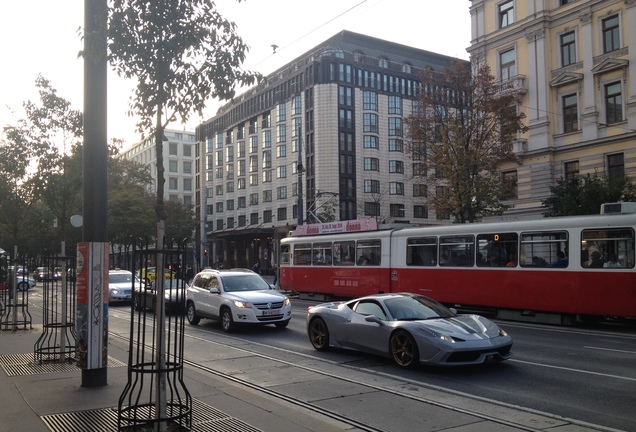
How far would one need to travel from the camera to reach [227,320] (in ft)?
52.8

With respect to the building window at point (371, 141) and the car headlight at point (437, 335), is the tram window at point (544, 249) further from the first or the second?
the building window at point (371, 141)

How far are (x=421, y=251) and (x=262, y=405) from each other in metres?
13.7

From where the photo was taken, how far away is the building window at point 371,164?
6662 cm

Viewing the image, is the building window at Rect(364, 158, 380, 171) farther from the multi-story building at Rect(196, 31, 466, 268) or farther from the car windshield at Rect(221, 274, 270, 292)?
the car windshield at Rect(221, 274, 270, 292)

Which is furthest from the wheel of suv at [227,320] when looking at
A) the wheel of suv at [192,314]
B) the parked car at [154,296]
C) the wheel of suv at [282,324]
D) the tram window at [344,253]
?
the tram window at [344,253]

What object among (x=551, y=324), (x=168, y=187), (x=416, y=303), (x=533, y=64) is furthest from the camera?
(x=168, y=187)

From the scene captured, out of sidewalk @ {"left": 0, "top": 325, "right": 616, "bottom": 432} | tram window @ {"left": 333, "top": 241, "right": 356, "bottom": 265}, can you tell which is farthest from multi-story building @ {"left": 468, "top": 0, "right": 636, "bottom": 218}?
sidewalk @ {"left": 0, "top": 325, "right": 616, "bottom": 432}

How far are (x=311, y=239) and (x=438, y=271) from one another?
7.88 metres

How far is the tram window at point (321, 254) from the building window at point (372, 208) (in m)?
39.1

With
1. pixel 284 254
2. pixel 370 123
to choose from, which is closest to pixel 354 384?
pixel 284 254

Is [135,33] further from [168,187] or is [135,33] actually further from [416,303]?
[168,187]

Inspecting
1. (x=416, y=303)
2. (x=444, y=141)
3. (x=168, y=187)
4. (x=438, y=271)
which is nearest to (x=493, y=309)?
(x=438, y=271)

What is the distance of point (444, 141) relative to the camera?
28531 mm

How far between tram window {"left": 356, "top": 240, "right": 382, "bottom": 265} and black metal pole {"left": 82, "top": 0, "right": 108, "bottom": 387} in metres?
14.9
